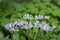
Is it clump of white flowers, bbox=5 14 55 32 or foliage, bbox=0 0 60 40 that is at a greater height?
foliage, bbox=0 0 60 40

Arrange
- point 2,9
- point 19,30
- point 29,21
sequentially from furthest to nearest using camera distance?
point 2,9 < point 29,21 < point 19,30

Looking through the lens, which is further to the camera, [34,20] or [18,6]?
[18,6]

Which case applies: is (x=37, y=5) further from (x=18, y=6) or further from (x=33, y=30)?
(x=33, y=30)

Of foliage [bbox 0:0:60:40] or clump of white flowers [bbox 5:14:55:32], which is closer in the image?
clump of white flowers [bbox 5:14:55:32]

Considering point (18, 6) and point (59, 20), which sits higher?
point (18, 6)

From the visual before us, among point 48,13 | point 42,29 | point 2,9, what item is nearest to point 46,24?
point 42,29

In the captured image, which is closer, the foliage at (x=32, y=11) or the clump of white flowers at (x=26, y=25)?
the clump of white flowers at (x=26, y=25)

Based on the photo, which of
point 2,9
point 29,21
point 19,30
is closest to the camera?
point 19,30

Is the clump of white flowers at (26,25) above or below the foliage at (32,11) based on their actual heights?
below

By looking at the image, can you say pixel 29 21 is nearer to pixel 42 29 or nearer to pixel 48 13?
pixel 42 29

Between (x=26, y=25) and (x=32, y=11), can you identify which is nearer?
(x=26, y=25)

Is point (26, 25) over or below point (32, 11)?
below
